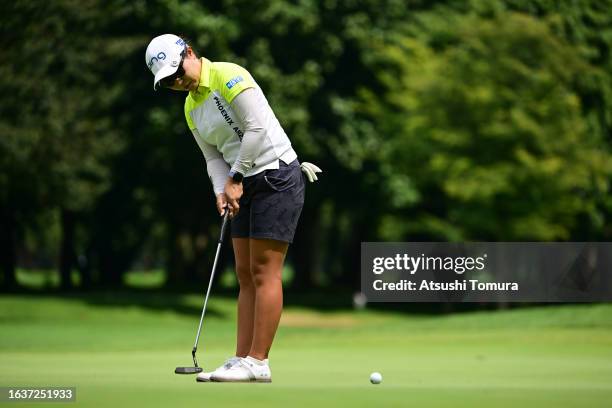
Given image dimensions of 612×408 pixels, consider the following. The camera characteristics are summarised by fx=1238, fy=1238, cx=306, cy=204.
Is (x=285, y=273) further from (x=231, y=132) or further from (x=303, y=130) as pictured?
(x=231, y=132)

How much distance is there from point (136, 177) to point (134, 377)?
29.3 m

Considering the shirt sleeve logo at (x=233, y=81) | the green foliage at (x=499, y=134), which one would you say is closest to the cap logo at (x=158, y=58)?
the shirt sleeve logo at (x=233, y=81)

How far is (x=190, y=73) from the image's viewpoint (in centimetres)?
838

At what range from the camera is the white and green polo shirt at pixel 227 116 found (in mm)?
8375

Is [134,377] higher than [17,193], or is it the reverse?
[134,377]

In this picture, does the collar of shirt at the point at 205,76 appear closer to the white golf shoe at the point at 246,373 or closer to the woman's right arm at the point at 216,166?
the woman's right arm at the point at 216,166

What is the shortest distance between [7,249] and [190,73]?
2939 centimetres

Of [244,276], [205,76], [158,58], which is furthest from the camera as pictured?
[244,276]

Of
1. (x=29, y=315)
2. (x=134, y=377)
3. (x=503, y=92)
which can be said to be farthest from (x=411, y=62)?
(x=134, y=377)

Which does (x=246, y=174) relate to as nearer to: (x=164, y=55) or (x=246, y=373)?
(x=164, y=55)

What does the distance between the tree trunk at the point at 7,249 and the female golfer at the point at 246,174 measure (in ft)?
92.2

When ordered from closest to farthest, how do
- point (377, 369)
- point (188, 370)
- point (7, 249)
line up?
1. point (188, 370)
2. point (377, 369)
3. point (7, 249)

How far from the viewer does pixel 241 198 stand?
8750 mm

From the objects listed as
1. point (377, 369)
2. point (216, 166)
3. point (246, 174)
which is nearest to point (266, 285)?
point (246, 174)
